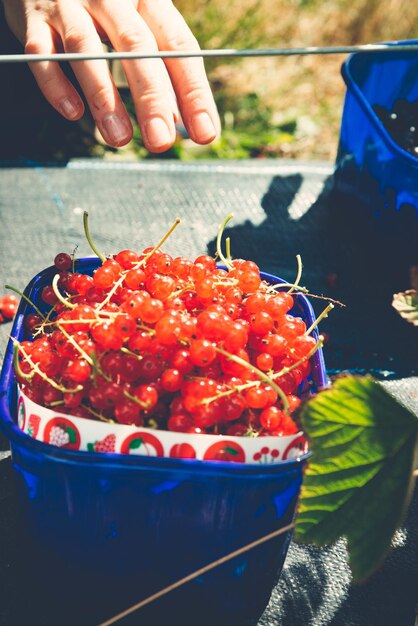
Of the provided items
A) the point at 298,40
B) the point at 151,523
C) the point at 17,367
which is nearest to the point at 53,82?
the point at 17,367

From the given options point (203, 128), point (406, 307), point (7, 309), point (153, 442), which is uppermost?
point (203, 128)

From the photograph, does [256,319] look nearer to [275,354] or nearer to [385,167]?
[275,354]

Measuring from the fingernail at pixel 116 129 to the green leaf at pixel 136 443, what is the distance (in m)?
0.37

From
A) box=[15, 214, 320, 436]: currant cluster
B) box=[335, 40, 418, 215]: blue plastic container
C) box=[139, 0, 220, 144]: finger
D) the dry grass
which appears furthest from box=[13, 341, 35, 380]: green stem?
the dry grass

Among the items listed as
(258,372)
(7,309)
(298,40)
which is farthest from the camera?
(298,40)

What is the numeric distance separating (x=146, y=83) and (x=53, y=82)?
118 mm

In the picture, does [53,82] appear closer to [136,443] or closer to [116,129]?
[116,129]

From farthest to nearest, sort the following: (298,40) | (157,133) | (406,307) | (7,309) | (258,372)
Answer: (298,40)
(7,309)
(406,307)
(157,133)
(258,372)

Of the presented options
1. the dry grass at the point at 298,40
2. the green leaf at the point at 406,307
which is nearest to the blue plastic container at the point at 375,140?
the green leaf at the point at 406,307

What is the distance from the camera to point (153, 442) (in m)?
0.50

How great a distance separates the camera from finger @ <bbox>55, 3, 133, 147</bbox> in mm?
704

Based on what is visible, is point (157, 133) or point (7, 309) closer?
point (157, 133)

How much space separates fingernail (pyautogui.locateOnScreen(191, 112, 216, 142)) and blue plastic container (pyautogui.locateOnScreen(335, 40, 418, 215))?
15.2 inches

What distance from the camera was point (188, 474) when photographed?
481 millimetres
